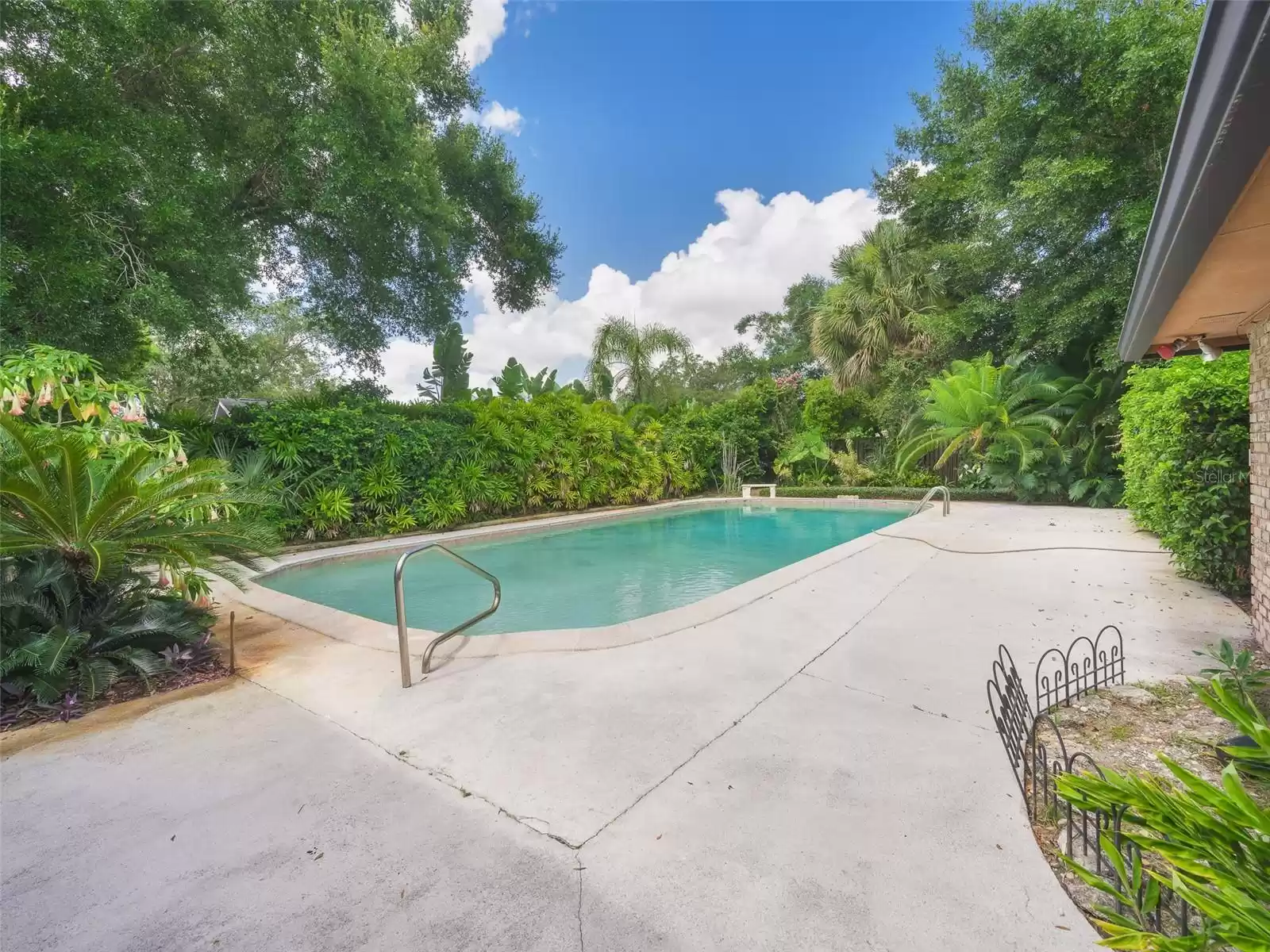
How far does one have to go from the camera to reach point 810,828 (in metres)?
1.78

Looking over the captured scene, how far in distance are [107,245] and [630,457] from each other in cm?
1013

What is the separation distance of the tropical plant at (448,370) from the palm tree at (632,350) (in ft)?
16.7

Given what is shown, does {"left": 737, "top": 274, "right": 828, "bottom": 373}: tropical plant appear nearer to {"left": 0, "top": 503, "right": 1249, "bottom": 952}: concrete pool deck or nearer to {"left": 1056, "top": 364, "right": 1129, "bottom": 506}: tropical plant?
{"left": 1056, "top": 364, "right": 1129, "bottom": 506}: tropical plant

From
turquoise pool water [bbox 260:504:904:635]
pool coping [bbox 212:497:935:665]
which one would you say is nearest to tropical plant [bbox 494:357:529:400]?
turquoise pool water [bbox 260:504:904:635]

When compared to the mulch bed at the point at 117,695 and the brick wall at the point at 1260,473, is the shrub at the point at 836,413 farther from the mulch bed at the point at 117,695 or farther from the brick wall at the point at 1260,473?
the mulch bed at the point at 117,695

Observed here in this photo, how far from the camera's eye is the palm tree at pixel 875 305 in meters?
14.9

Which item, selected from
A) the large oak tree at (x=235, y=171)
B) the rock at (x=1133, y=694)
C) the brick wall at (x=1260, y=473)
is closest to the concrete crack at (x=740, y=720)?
the rock at (x=1133, y=694)

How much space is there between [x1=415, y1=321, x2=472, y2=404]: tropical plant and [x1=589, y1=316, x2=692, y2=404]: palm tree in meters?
5.10

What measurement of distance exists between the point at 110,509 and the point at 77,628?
29.8 inches

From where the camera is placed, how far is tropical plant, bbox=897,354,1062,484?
10805mm

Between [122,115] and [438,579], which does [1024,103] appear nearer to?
[438,579]

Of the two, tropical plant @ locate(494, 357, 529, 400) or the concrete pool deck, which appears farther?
tropical plant @ locate(494, 357, 529, 400)

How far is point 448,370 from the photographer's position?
46.0 feet

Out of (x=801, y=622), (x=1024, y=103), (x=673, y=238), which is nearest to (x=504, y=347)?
(x=673, y=238)
